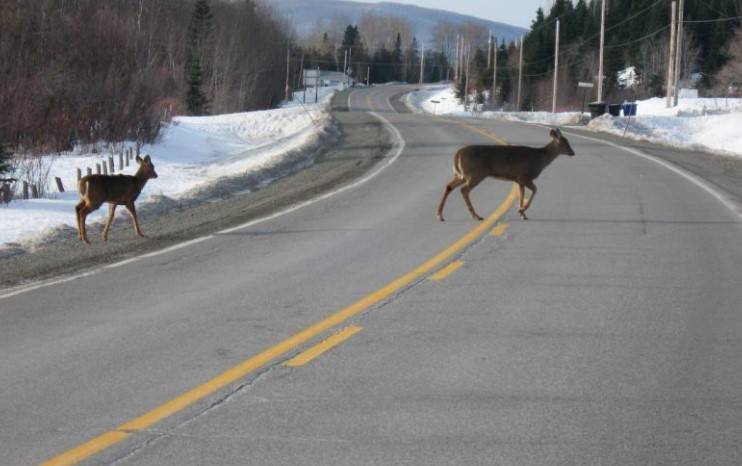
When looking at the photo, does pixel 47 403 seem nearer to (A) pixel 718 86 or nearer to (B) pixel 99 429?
(B) pixel 99 429

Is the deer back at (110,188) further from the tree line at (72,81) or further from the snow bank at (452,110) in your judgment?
the snow bank at (452,110)

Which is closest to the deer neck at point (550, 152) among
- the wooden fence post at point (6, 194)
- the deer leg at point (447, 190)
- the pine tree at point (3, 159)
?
the deer leg at point (447, 190)

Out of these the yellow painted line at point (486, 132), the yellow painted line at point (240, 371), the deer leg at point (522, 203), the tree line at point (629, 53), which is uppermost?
the tree line at point (629, 53)

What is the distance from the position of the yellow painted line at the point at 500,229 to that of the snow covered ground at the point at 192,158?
230 inches

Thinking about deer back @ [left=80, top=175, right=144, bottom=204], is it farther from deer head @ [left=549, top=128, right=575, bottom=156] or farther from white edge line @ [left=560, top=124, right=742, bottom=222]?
white edge line @ [left=560, top=124, right=742, bottom=222]

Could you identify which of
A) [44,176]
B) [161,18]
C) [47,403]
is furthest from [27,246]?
[161,18]

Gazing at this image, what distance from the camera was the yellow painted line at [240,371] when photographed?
534 cm

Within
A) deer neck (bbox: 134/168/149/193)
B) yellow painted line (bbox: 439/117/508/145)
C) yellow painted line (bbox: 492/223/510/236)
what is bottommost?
Result: yellow painted line (bbox: 492/223/510/236)

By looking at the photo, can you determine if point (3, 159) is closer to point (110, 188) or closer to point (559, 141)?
point (110, 188)

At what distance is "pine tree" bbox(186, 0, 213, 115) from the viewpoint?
6694 cm

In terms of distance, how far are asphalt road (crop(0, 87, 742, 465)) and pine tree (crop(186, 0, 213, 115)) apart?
5438 cm

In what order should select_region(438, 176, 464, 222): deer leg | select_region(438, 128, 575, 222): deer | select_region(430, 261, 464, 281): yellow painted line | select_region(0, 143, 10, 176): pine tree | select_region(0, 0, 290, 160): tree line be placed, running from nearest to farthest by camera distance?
select_region(430, 261, 464, 281): yellow painted line
select_region(438, 128, 575, 222): deer
select_region(438, 176, 464, 222): deer leg
select_region(0, 143, 10, 176): pine tree
select_region(0, 0, 290, 160): tree line

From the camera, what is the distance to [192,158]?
116 feet

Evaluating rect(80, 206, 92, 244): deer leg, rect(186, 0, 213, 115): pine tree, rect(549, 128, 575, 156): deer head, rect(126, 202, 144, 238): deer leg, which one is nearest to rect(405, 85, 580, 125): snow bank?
rect(186, 0, 213, 115): pine tree
